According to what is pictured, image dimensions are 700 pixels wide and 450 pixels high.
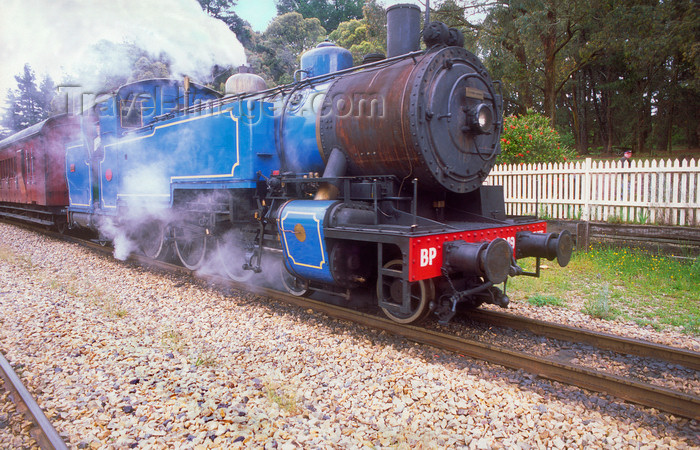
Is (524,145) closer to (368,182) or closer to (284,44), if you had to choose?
(368,182)

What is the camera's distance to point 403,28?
188 inches

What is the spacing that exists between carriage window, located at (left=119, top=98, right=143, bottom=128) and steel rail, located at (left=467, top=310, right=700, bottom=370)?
23.3 feet

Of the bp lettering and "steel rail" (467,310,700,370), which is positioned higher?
the bp lettering

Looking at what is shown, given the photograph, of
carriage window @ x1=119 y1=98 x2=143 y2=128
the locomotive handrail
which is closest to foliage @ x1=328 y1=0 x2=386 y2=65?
carriage window @ x1=119 y1=98 x2=143 y2=128

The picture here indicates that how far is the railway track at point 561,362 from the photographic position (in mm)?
2877

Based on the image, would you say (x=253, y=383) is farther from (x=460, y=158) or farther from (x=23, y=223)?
(x=23, y=223)

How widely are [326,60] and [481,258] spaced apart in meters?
3.45

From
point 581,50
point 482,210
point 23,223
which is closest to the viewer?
point 482,210

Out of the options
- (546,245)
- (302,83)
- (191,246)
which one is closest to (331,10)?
(191,246)

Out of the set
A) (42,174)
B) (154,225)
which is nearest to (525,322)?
(154,225)

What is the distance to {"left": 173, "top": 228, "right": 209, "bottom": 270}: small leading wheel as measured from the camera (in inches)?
264

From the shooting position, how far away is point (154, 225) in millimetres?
8000

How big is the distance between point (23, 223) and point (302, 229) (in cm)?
1561

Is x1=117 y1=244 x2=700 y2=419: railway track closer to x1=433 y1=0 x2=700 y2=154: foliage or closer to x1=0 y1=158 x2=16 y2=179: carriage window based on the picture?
x1=433 y1=0 x2=700 y2=154: foliage
